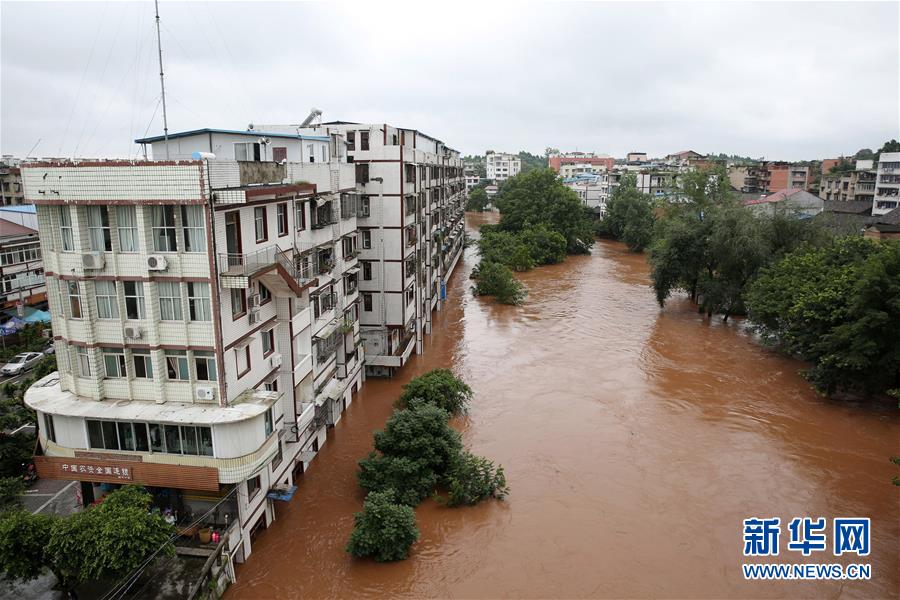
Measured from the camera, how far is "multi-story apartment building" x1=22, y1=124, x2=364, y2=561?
10602mm

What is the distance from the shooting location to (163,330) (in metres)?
11.2

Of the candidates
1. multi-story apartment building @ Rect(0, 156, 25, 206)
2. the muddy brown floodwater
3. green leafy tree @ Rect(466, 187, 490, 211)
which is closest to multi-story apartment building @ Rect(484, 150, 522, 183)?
green leafy tree @ Rect(466, 187, 490, 211)

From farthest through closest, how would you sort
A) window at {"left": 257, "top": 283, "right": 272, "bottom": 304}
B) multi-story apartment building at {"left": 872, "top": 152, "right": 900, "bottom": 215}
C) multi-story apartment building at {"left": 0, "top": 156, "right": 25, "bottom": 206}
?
1. multi-story apartment building at {"left": 872, "top": 152, "right": 900, "bottom": 215}
2. multi-story apartment building at {"left": 0, "top": 156, "right": 25, "bottom": 206}
3. window at {"left": 257, "top": 283, "right": 272, "bottom": 304}

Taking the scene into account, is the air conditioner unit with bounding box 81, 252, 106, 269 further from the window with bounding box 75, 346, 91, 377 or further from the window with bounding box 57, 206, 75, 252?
the window with bounding box 75, 346, 91, 377

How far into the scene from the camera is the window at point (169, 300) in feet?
36.1

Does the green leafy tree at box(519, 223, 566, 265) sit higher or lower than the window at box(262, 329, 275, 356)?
lower

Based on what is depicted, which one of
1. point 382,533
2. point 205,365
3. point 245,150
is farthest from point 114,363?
point 245,150

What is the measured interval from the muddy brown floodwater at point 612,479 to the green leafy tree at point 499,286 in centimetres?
708

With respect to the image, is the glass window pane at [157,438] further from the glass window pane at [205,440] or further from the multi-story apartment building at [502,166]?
the multi-story apartment building at [502,166]

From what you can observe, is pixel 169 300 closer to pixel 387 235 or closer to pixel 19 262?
pixel 387 235

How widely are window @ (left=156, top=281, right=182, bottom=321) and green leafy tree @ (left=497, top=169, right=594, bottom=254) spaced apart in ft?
143

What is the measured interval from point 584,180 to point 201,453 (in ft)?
241

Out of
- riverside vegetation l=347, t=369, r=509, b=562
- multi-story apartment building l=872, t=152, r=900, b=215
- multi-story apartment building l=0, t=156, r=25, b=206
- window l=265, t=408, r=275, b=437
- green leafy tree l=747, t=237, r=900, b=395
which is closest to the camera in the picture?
window l=265, t=408, r=275, b=437

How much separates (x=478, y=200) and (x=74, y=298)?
272ft
